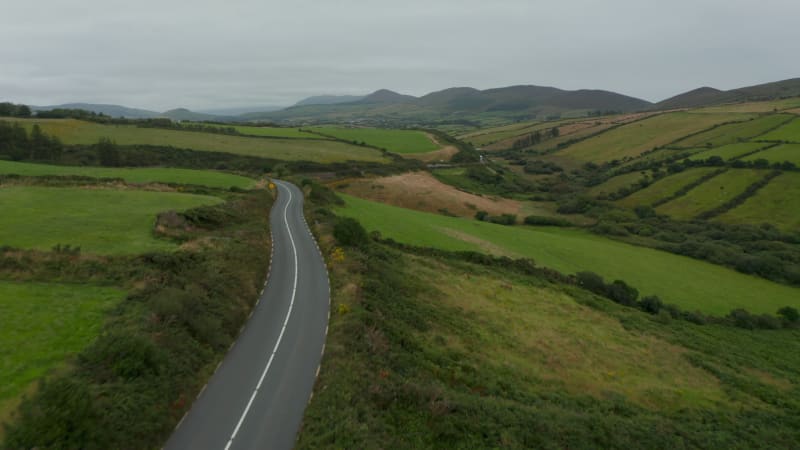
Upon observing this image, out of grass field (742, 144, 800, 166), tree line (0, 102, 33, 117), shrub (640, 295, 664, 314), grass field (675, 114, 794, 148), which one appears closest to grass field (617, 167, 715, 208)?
grass field (742, 144, 800, 166)

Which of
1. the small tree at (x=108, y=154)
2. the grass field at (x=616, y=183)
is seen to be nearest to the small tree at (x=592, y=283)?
the grass field at (x=616, y=183)

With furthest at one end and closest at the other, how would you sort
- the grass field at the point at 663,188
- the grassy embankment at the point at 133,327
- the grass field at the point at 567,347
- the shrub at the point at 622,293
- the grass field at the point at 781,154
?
the grass field at the point at 663,188, the grass field at the point at 781,154, the shrub at the point at 622,293, the grass field at the point at 567,347, the grassy embankment at the point at 133,327

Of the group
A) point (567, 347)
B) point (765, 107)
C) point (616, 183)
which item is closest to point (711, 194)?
point (616, 183)

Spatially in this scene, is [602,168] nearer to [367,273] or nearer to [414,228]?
[414,228]

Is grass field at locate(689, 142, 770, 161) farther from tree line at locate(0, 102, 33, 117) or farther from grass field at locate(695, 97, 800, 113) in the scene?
tree line at locate(0, 102, 33, 117)

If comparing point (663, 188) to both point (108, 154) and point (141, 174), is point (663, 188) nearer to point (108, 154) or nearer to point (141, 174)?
point (141, 174)

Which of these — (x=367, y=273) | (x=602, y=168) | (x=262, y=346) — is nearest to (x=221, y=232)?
(x=367, y=273)

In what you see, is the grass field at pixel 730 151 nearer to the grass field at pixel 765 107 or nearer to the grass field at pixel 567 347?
the grass field at pixel 765 107
